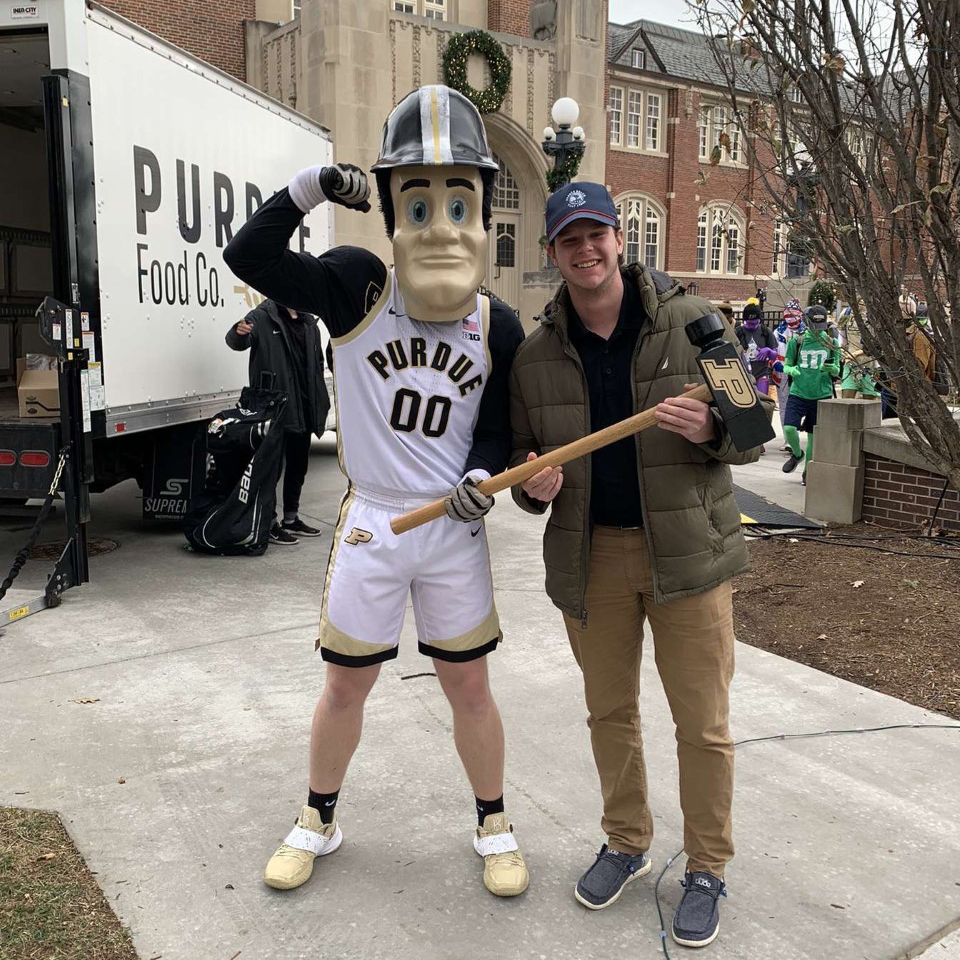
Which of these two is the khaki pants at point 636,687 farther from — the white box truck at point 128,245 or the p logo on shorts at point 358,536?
the white box truck at point 128,245

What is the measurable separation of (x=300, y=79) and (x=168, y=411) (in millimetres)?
14283

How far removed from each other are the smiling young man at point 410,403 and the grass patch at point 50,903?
0.45 meters

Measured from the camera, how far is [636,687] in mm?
2645

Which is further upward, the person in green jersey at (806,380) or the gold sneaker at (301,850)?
the person in green jersey at (806,380)

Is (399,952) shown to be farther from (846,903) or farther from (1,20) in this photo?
(1,20)

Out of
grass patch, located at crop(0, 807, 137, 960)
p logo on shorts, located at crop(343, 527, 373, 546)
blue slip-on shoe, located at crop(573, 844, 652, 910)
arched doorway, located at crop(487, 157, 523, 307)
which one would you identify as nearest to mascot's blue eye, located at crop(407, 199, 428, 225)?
p logo on shorts, located at crop(343, 527, 373, 546)

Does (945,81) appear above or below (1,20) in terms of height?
below

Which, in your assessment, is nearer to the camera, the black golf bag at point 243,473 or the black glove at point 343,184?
the black glove at point 343,184

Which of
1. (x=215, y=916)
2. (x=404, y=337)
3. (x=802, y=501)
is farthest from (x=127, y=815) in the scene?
(x=802, y=501)

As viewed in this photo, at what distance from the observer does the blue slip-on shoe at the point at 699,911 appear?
240 centimetres

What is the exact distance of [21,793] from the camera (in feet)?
10.3

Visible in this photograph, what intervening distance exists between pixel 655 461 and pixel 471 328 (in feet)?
2.12

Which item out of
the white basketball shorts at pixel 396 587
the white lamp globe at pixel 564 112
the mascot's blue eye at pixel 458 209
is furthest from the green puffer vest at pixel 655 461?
the white lamp globe at pixel 564 112

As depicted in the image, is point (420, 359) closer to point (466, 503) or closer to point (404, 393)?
point (404, 393)
